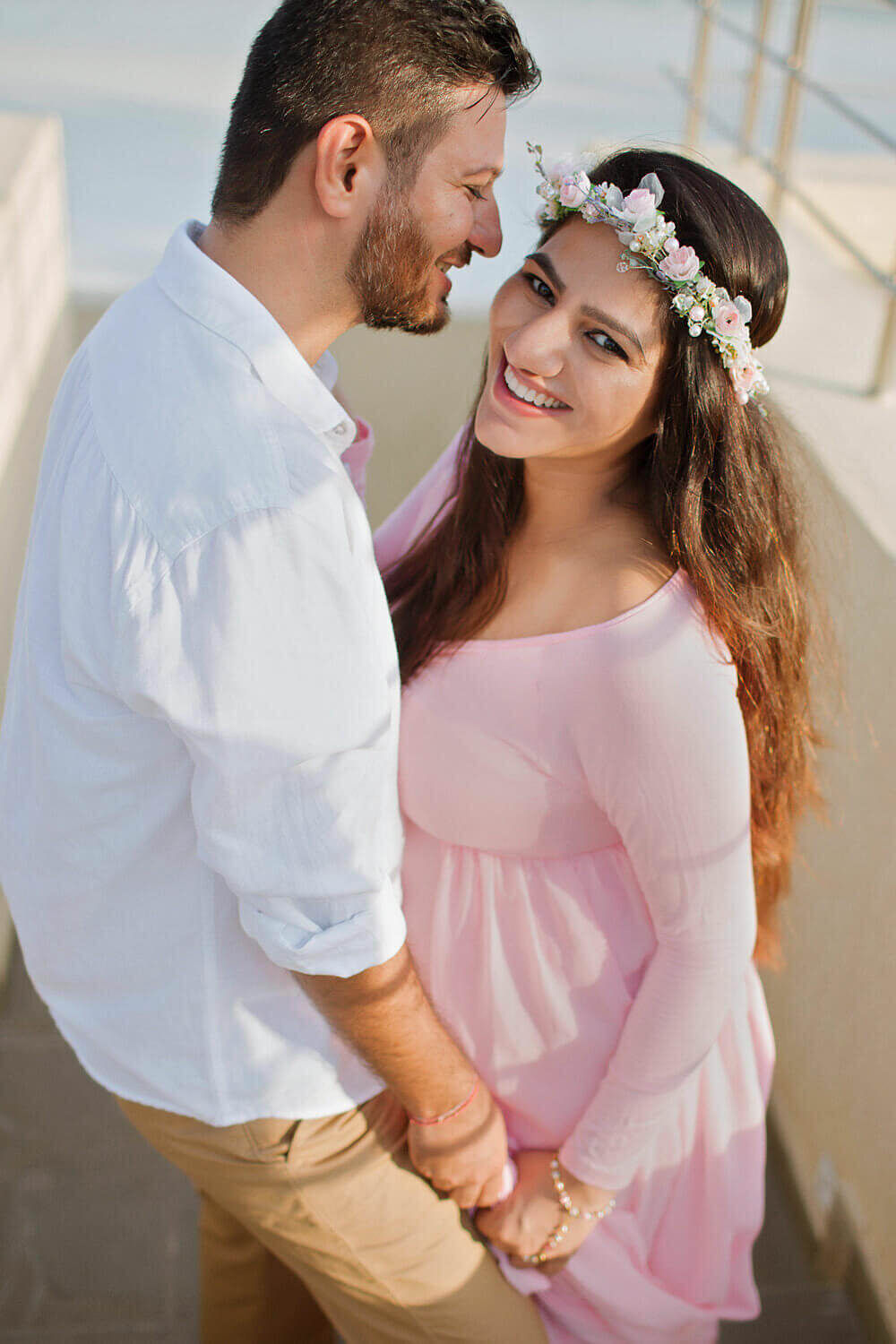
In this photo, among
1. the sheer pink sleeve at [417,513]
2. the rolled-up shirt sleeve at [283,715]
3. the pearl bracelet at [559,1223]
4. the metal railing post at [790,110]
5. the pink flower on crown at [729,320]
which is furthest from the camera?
the metal railing post at [790,110]

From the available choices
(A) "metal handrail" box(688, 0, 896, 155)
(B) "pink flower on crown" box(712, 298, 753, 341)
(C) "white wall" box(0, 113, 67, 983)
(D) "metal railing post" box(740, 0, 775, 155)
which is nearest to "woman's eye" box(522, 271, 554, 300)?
(B) "pink flower on crown" box(712, 298, 753, 341)

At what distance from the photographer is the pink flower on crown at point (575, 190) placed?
145 centimetres

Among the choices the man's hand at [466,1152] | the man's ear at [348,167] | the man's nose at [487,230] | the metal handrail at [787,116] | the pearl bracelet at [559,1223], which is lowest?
the pearl bracelet at [559,1223]

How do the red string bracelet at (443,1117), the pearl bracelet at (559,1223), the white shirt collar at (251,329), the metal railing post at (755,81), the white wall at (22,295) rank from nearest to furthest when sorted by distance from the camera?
the white shirt collar at (251,329) < the red string bracelet at (443,1117) < the pearl bracelet at (559,1223) < the white wall at (22,295) < the metal railing post at (755,81)

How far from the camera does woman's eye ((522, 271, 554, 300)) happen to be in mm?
1521

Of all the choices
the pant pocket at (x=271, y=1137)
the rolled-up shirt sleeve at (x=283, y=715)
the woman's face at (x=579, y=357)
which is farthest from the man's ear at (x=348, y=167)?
the pant pocket at (x=271, y=1137)

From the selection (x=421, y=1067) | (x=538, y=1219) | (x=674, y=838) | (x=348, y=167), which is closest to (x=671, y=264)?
(x=348, y=167)

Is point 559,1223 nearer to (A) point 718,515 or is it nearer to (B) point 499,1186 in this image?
(B) point 499,1186

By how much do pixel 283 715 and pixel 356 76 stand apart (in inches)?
26.5

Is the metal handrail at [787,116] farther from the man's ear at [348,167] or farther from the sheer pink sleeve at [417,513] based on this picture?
the man's ear at [348,167]

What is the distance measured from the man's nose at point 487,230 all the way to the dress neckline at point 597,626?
0.44 meters

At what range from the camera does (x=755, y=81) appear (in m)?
3.19

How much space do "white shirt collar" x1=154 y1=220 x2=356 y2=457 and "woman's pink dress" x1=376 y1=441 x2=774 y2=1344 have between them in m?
0.37

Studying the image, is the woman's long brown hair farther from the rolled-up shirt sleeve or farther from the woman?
the rolled-up shirt sleeve
